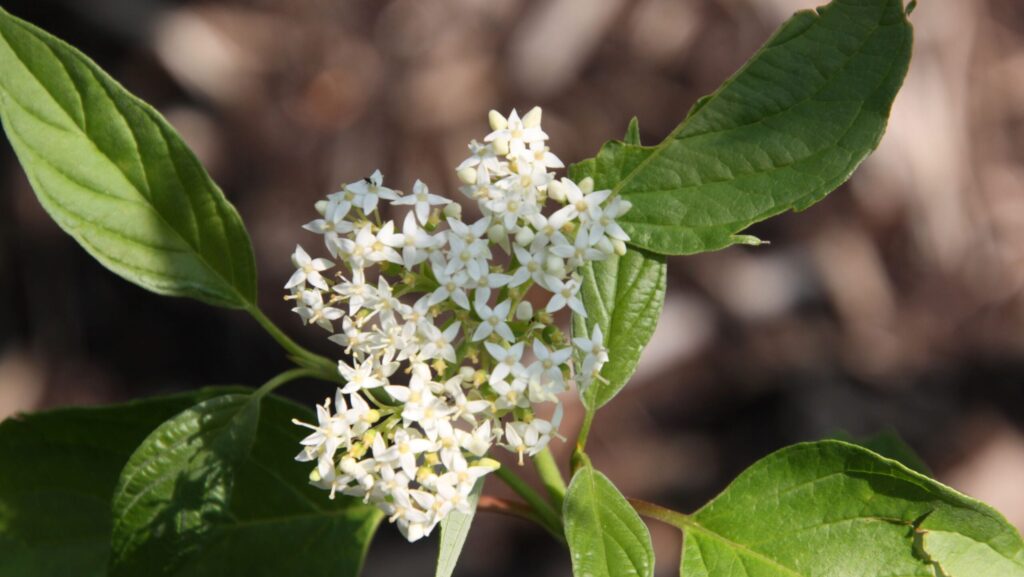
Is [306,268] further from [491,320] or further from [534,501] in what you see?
[534,501]

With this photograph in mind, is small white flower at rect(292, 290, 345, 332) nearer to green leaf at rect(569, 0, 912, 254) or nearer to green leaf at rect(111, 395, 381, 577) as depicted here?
green leaf at rect(111, 395, 381, 577)

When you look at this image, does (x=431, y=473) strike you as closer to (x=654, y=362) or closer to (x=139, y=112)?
(x=139, y=112)

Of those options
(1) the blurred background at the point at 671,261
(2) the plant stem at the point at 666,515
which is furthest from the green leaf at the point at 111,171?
(1) the blurred background at the point at 671,261

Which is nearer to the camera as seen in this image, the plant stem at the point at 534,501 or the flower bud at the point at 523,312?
the flower bud at the point at 523,312

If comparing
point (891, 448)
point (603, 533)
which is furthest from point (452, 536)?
point (891, 448)

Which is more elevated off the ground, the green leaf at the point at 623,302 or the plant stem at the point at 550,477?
the green leaf at the point at 623,302

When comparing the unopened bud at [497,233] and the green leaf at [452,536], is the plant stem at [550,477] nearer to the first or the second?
the green leaf at [452,536]

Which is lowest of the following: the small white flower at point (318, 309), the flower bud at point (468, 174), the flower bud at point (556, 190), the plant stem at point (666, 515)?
the plant stem at point (666, 515)
